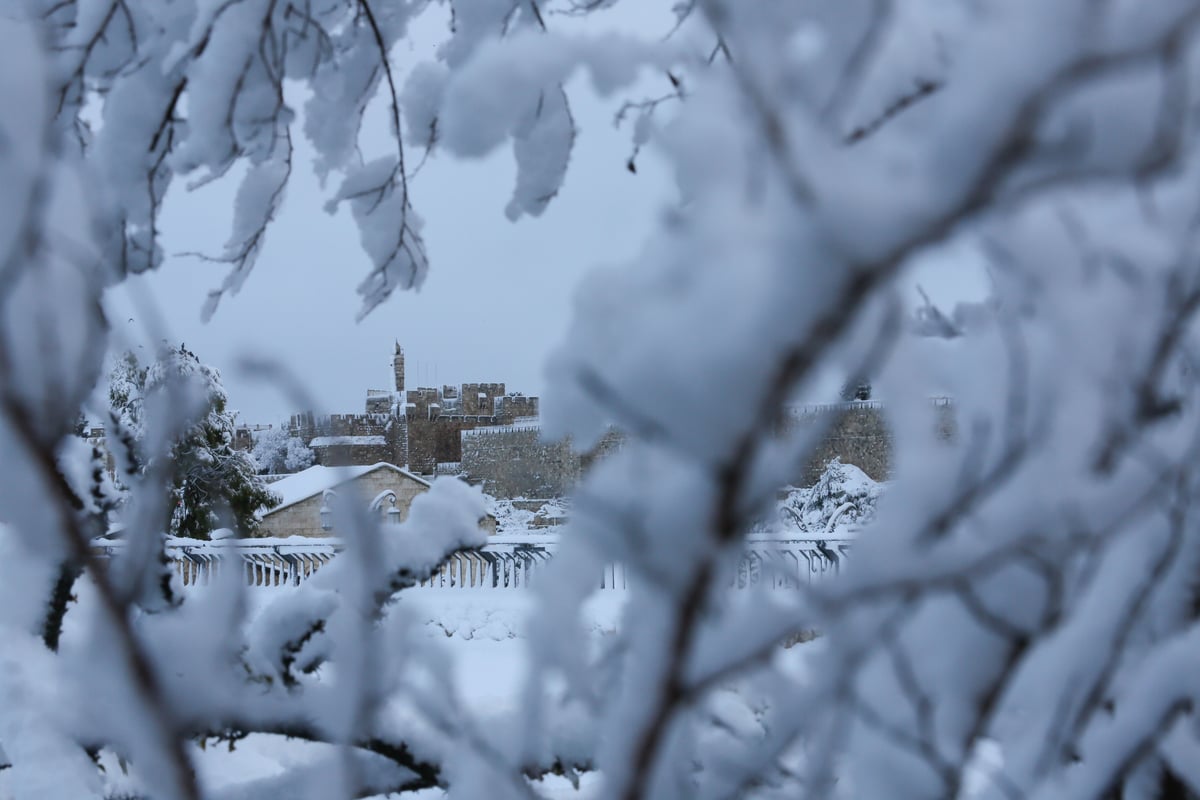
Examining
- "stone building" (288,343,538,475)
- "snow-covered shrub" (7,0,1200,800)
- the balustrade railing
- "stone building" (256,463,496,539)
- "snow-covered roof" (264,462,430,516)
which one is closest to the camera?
"snow-covered shrub" (7,0,1200,800)

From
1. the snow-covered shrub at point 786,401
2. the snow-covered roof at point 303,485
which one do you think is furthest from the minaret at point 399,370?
the snow-covered shrub at point 786,401

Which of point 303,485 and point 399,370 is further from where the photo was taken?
point 399,370

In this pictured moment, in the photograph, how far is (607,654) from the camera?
653 mm

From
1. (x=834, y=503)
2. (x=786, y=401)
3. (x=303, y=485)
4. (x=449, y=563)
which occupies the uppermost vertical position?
(x=786, y=401)


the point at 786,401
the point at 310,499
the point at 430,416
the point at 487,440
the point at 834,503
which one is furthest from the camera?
the point at 430,416

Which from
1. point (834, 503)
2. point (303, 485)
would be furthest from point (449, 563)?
point (303, 485)

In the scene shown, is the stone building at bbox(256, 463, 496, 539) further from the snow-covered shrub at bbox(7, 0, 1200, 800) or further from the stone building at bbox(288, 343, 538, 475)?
the snow-covered shrub at bbox(7, 0, 1200, 800)

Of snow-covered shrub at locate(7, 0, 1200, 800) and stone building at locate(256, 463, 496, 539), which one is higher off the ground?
snow-covered shrub at locate(7, 0, 1200, 800)

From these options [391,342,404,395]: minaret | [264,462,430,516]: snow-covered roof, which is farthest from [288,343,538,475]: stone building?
[264,462,430,516]: snow-covered roof

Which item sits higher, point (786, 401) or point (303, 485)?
point (786, 401)

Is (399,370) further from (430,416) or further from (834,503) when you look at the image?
(834,503)

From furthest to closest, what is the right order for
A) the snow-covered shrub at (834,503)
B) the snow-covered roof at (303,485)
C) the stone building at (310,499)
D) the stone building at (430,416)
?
the stone building at (430,416)
the snow-covered roof at (303,485)
the stone building at (310,499)
the snow-covered shrub at (834,503)

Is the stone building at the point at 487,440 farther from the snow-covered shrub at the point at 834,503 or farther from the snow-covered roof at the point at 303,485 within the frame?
the snow-covered shrub at the point at 834,503

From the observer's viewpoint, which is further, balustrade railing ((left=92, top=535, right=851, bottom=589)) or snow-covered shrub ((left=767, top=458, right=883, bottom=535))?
snow-covered shrub ((left=767, top=458, right=883, bottom=535))
